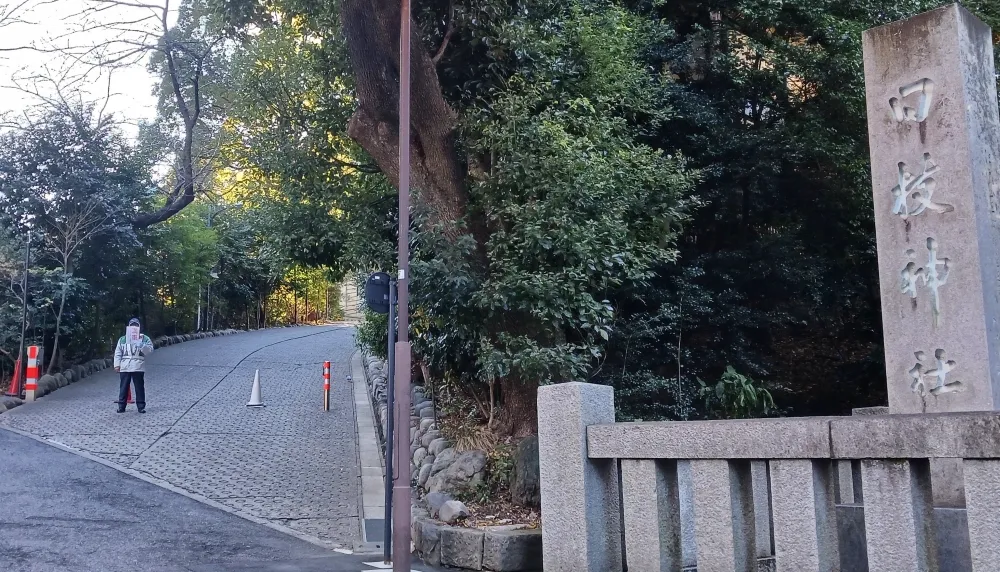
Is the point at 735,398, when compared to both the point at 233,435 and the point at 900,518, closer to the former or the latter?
the point at 900,518

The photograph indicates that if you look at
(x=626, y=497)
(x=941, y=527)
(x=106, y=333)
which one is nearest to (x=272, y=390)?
(x=106, y=333)

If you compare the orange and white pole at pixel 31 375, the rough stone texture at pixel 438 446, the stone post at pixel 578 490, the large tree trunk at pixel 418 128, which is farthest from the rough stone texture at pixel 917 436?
the orange and white pole at pixel 31 375

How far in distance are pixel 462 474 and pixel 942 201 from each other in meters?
6.01

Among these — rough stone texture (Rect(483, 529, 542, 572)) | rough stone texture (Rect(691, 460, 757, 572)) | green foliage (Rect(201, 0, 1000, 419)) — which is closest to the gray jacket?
green foliage (Rect(201, 0, 1000, 419))

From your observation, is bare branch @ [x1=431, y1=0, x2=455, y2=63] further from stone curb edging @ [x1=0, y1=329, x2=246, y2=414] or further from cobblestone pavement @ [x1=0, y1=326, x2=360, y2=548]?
stone curb edging @ [x1=0, y1=329, x2=246, y2=414]

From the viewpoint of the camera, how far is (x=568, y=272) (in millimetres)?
9750

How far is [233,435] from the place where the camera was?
47.6 ft

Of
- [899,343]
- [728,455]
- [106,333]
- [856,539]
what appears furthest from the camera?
[106,333]

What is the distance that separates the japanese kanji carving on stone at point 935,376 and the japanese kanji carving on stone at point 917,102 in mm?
1974

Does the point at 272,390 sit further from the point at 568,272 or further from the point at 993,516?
the point at 993,516

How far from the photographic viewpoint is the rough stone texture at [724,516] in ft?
17.4

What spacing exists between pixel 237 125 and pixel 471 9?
20.3 feet

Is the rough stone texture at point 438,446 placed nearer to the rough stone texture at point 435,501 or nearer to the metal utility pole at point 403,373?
the rough stone texture at point 435,501

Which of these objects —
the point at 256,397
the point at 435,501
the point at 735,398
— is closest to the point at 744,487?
the point at 435,501
